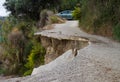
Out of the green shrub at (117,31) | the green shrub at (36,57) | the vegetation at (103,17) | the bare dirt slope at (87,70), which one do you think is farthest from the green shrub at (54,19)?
the bare dirt slope at (87,70)

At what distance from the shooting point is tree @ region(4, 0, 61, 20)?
103ft

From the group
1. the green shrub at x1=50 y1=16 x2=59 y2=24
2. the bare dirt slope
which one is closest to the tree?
the green shrub at x1=50 y1=16 x2=59 y2=24

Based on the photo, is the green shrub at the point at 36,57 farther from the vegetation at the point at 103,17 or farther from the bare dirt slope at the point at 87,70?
the bare dirt slope at the point at 87,70

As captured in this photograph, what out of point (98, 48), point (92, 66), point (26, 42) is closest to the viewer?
point (92, 66)

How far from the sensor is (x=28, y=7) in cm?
3141

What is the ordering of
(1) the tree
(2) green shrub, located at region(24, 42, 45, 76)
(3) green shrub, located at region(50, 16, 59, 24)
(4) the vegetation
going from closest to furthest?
1. (4) the vegetation
2. (2) green shrub, located at region(24, 42, 45, 76)
3. (3) green shrub, located at region(50, 16, 59, 24)
4. (1) the tree

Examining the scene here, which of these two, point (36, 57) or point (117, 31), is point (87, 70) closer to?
point (117, 31)

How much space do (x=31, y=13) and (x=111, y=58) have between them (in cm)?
2277

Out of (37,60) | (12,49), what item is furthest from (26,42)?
(37,60)

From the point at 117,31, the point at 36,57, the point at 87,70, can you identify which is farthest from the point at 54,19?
the point at 87,70

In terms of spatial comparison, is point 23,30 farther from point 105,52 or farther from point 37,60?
point 105,52

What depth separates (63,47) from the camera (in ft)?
58.2

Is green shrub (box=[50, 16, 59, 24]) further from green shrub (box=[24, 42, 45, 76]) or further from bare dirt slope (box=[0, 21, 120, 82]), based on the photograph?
bare dirt slope (box=[0, 21, 120, 82])

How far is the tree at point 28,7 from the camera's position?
103 feet
